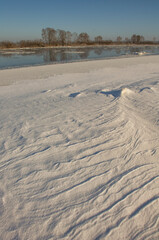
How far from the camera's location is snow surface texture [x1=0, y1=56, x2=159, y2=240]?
1804mm

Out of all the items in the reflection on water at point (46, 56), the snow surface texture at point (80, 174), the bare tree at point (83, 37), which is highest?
the bare tree at point (83, 37)

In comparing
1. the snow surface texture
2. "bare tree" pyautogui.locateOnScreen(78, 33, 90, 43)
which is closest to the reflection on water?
the snow surface texture

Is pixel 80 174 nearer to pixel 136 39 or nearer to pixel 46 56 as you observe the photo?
pixel 46 56

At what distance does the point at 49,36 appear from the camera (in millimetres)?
59781

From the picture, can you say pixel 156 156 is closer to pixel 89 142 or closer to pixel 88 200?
pixel 89 142

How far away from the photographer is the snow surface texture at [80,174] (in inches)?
71.0

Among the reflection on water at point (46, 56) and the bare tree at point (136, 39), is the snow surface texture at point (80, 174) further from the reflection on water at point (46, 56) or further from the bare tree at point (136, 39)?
the bare tree at point (136, 39)

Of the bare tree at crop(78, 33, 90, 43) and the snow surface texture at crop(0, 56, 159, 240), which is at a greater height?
the bare tree at crop(78, 33, 90, 43)

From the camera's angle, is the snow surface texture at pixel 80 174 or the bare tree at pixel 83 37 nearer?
the snow surface texture at pixel 80 174

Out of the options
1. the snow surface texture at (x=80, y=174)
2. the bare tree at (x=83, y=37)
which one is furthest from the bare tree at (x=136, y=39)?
the snow surface texture at (x=80, y=174)

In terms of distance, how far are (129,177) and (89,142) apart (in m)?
0.92

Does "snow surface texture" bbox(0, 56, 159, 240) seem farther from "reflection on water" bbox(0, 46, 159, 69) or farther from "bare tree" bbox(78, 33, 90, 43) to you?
"bare tree" bbox(78, 33, 90, 43)

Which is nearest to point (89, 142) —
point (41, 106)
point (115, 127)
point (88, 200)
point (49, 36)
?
point (115, 127)

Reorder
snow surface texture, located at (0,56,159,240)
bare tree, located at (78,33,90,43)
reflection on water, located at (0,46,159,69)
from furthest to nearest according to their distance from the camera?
1. bare tree, located at (78,33,90,43)
2. reflection on water, located at (0,46,159,69)
3. snow surface texture, located at (0,56,159,240)
